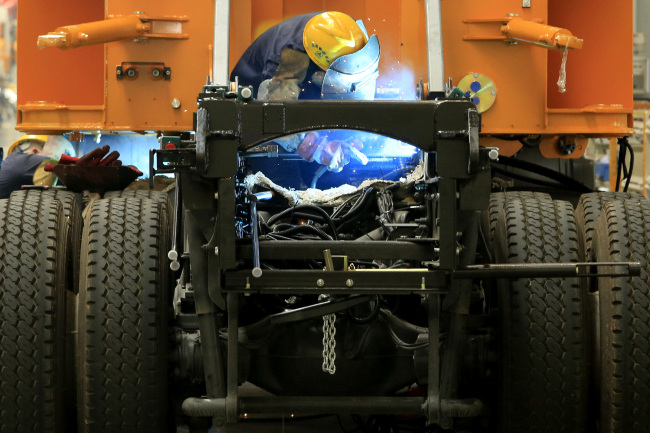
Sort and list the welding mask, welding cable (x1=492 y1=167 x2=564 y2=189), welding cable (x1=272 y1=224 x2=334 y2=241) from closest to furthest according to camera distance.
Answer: welding cable (x1=272 y1=224 x2=334 y2=241), the welding mask, welding cable (x1=492 y1=167 x2=564 y2=189)

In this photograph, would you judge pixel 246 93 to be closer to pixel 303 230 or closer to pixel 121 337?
pixel 303 230

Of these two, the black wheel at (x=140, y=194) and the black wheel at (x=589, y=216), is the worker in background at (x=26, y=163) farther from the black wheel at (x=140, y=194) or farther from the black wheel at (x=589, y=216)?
the black wheel at (x=589, y=216)

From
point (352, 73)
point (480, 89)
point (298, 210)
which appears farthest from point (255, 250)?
point (480, 89)

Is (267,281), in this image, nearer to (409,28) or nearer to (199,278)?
(199,278)

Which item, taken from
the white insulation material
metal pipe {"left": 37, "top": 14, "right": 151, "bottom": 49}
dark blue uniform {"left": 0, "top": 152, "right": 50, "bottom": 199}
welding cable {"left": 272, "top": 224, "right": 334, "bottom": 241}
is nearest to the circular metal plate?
the white insulation material

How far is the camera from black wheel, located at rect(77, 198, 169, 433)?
4.22m

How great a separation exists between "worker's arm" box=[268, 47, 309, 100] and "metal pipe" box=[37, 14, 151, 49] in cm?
107

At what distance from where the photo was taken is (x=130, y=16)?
19.1ft

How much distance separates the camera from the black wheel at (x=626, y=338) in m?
4.21

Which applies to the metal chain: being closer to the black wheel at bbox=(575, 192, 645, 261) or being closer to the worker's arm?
the black wheel at bbox=(575, 192, 645, 261)

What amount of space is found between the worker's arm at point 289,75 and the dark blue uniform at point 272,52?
3 centimetres

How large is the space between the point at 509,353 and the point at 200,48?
9.59 feet

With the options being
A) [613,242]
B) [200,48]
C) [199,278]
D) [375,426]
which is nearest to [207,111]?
[199,278]

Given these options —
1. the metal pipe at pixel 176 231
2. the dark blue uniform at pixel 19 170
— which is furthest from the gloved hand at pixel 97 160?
the dark blue uniform at pixel 19 170
